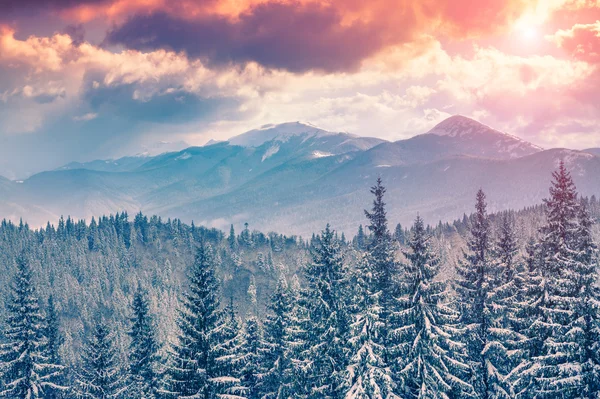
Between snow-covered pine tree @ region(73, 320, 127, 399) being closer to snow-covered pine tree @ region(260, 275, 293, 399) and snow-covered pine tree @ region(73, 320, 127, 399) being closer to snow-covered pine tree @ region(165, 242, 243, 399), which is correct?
snow-covered pine tree @ region(260, 275, 293, 399)

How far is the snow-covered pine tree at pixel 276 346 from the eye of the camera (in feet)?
143

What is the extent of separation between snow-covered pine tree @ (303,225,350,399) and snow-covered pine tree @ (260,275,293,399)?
5.98m

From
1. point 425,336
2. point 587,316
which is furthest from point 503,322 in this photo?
point 425,336

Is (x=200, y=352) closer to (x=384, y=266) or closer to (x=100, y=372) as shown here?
(x=384, y=266)

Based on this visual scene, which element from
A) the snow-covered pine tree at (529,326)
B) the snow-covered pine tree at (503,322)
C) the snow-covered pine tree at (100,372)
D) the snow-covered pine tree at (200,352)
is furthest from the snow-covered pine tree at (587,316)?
the snow-covered pine tree at (100,372)

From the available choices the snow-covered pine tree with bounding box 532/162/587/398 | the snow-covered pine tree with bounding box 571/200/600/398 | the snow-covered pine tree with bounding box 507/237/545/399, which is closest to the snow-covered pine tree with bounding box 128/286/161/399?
the snow-covered pine tree with bounding box 507/237/545/399

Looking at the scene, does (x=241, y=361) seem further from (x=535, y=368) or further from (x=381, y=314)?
(x=535, y=368)

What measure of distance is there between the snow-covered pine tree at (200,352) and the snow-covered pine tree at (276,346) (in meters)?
6.89

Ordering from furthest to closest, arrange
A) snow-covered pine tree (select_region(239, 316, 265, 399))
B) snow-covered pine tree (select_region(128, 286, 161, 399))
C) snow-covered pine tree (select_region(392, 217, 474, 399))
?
snow-covered pine tree (select_region(128, 286, 161, 399))
snow-covered pine tree (select_region(239, 316, 265, 399))
snow-covered pine tree (select_region(392, 217, 474, 399))

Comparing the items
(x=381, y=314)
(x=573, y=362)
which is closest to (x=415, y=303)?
(x=381, y=314)

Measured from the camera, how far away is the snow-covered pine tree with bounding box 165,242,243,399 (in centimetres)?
3581

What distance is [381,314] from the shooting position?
3759 centimetres

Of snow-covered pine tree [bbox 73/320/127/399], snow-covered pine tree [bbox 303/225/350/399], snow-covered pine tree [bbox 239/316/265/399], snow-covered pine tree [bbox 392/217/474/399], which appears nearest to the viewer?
snow-covered pine tree [bbox 392/217/474/399]

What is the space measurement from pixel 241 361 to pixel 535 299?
23.0m
